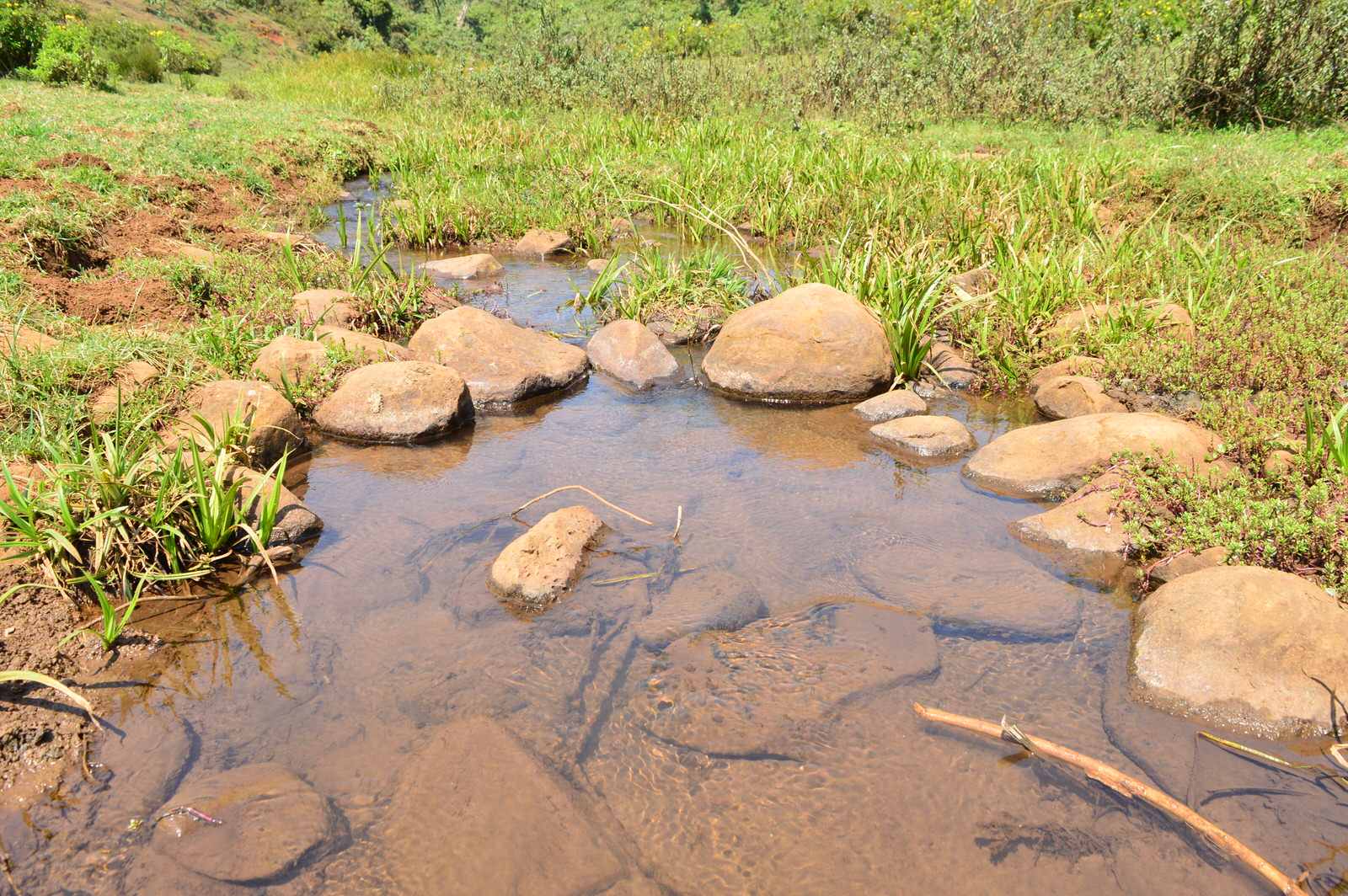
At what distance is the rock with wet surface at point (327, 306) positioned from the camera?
5824mm

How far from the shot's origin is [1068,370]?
17.6 ft

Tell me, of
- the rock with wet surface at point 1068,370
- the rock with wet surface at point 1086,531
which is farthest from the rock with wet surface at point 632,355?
the rock with wet surface at point 1086,531

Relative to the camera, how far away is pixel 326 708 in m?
2.74

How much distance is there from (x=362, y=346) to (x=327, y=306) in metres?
0.72

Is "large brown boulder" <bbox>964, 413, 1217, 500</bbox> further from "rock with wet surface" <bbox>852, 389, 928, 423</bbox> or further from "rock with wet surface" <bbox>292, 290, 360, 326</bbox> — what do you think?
Answer: "rock with wet surface" <bbox>292, 290, 360, 326</bbox>

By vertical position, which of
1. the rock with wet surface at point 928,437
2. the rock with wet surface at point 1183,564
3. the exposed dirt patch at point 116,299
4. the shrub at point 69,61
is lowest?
the rock with wet surface at point 928,437

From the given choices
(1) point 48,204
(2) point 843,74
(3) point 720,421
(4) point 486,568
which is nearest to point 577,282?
(3) point 720,421

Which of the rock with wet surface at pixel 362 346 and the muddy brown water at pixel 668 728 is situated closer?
the muddy brown water at pixel 668 728

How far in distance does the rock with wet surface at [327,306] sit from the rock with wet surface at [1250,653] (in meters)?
5.36

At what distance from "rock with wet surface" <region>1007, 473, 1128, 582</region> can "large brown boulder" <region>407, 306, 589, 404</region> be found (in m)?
3.13

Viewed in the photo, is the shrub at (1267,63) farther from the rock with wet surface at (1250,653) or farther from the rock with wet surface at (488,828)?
the rock with wet surface at (488,828)

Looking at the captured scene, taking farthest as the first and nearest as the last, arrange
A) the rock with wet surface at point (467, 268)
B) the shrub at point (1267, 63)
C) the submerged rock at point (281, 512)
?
the shrub at point (1267, 63) → the rock with wet surface at point (467, 268) → the submerged rock at point (281, 512)

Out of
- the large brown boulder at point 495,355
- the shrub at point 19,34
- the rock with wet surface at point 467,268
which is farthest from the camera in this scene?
the shrub at point 19,34

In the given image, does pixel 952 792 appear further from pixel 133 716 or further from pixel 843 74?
pixel 843 74
